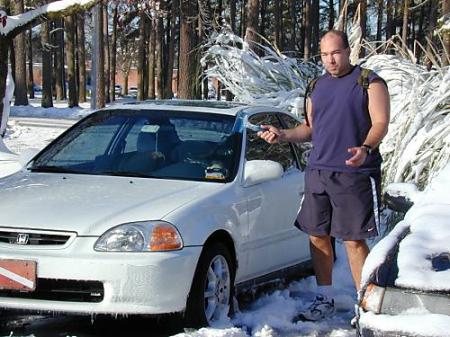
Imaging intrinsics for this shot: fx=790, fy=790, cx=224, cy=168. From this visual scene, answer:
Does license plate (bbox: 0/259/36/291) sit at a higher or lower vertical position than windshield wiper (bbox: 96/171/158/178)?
lower

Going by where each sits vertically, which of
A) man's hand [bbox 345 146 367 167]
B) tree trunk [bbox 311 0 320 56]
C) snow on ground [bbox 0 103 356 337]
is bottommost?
snow on ground [bbox 0 103 356 337]

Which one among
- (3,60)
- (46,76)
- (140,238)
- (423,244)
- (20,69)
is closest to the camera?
(423,244)

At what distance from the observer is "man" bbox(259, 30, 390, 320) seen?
4637mm

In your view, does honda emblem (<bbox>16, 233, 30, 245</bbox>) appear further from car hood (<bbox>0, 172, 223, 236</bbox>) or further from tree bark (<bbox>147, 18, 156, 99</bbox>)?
tree bark (<bbox>147, 18, 156, 99</bbox>)

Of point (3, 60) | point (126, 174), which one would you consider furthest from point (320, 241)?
point (3, 60)

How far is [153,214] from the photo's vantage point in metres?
4.39

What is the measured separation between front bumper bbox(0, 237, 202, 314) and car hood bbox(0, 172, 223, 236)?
0.47ft

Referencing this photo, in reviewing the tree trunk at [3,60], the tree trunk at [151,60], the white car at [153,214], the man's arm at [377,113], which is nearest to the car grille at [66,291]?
the white car at [153,214]

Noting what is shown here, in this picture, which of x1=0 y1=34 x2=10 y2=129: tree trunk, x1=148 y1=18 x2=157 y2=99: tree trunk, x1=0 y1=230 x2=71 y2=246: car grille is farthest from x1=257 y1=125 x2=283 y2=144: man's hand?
x1=148 y1=18 x2=157 y2=99: tree trunk

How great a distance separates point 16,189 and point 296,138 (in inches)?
70.4

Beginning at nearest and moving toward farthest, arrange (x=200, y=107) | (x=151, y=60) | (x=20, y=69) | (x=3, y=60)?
(x=200, y=107), (x=3, y=60), (x=20, y=69), (x=151, y=60)

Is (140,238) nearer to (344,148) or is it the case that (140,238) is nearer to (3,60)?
(344,148)

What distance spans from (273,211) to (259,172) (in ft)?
1.38

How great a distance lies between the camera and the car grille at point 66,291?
13.9 ft
